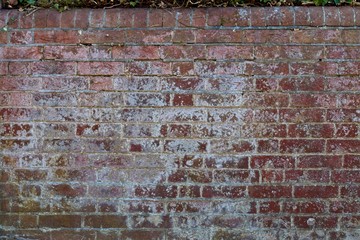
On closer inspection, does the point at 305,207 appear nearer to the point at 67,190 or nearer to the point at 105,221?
the point at 105,221

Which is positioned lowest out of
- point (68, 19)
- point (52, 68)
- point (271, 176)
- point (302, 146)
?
point (271, 176)

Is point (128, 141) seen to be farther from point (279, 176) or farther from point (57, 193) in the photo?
point (279, 176)

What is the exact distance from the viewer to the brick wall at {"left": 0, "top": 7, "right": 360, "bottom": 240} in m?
2.82

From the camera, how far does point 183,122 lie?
285cm

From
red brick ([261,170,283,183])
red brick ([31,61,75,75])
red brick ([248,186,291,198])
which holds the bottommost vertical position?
red brick ([248,186,291,198])

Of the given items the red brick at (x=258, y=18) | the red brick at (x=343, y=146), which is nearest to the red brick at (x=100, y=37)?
the red brick at (x=258, y=18)

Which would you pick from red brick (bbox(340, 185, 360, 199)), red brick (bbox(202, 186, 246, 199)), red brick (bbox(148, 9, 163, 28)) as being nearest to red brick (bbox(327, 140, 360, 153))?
red brick (bbox(340, 185, 360, 199))

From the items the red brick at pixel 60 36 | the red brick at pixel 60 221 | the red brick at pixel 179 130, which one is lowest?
the red brick at pixel 60 221

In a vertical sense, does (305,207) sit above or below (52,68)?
below

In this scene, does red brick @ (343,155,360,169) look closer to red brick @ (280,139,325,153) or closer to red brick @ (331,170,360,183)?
red brick @ (331,170,360,183)

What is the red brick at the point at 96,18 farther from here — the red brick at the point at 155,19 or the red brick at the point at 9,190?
the red brick at the point at 9,190

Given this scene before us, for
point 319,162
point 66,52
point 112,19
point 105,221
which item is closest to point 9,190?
point 105,221

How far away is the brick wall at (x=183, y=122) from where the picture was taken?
2822 mm

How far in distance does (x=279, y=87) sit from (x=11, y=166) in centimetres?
189
